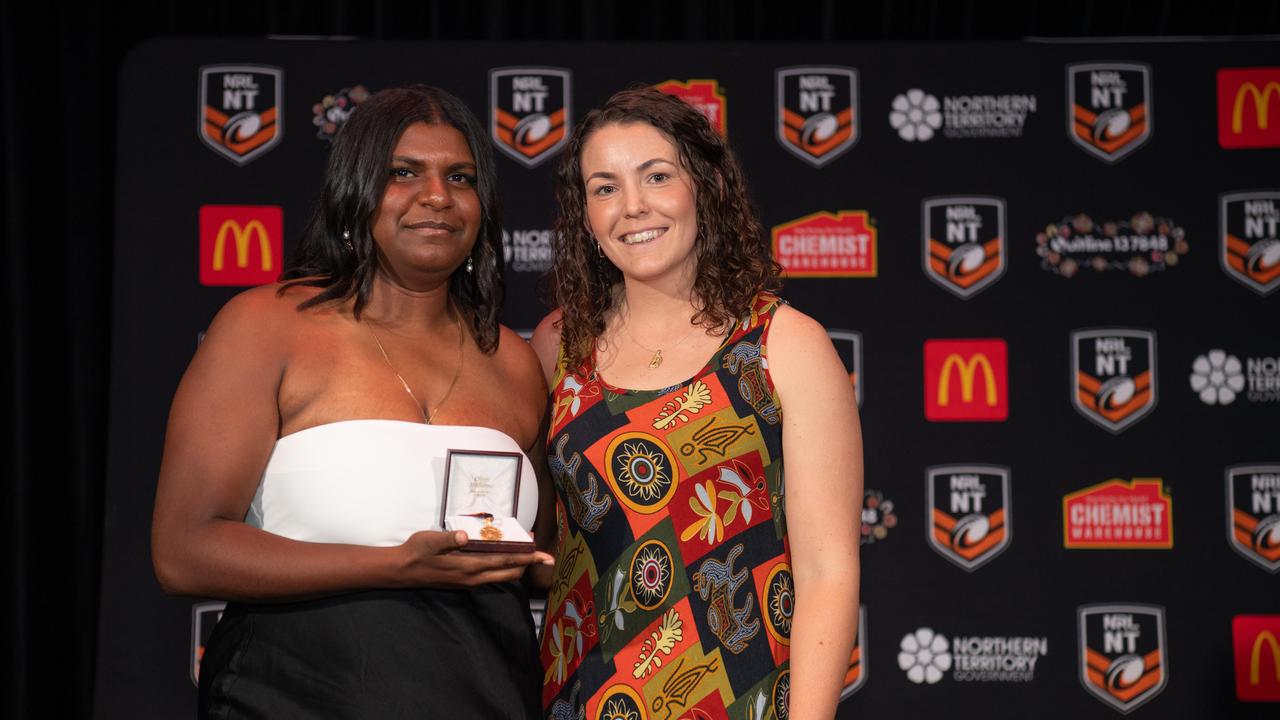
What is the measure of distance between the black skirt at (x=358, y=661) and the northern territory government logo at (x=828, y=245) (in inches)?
80.3

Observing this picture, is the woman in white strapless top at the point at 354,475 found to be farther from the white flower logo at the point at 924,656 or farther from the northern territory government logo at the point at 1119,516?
the northern territory government logo at the point at 1119,516

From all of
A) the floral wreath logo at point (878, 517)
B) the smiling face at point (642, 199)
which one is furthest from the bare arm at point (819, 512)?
the floral wreath logo at point (878, 517)

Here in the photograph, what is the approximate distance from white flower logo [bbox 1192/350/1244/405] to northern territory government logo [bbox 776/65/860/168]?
1.28 meters

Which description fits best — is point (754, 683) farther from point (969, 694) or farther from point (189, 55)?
point (189, 55)

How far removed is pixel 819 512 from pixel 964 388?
5.91ft

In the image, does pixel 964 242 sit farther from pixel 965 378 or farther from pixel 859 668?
pixel 859 668

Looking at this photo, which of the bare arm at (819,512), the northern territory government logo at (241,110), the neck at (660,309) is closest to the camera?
the bare arm at (819,512)

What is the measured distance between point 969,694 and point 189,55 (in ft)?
10.2

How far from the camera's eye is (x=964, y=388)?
3.65 meters

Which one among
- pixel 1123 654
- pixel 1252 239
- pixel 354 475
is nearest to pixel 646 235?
pixel 354 475

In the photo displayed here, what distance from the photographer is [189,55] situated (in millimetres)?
3680

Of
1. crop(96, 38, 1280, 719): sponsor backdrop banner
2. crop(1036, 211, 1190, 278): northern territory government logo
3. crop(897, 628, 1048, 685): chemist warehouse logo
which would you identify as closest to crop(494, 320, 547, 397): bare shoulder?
crop(96, 38, 1280, 719): sponsor backdrop banner

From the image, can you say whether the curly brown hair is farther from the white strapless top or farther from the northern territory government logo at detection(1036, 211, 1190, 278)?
the northern territory government logo at detection(1036, 211, 1190, 278)

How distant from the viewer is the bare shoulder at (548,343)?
2342 mm
